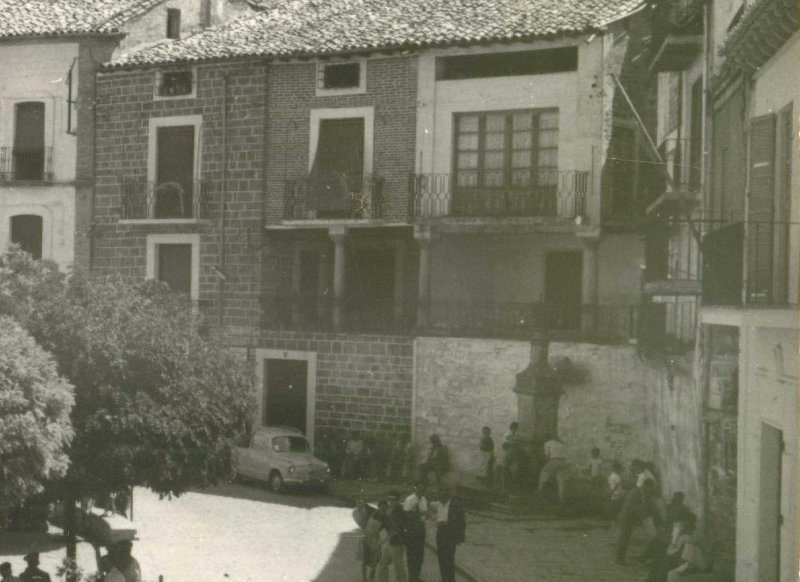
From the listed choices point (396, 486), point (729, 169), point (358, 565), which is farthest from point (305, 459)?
point (729, 169)

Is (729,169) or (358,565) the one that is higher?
(729,169)

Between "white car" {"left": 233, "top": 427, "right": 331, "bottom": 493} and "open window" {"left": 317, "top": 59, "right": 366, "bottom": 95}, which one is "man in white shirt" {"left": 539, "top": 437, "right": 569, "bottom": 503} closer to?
"white car" {"left": 233, "top": 427, "right": 331, "bottom": 493}

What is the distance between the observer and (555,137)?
84.2 feet

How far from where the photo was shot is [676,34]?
1916 cm

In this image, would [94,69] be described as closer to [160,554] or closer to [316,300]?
[316,300]

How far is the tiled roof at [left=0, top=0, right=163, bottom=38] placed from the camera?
1171 inches

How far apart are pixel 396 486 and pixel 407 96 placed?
28.3 feet

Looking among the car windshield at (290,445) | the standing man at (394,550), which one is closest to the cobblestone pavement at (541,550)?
the standing man at (394,550)

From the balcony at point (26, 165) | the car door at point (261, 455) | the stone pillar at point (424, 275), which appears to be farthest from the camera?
the balcony at point (26, 165)

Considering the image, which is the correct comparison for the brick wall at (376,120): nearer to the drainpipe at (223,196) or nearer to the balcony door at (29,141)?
the drainpipe at (223,196)

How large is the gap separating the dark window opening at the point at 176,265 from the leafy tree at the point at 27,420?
1524 centimetres

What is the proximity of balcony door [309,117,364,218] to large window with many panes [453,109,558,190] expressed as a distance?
2.40 m

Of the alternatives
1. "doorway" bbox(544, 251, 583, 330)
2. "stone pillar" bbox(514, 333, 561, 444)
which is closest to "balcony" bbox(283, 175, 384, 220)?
"doorway" bbox(544, 251, 583, 330)

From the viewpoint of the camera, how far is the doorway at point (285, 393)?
1102 inches
